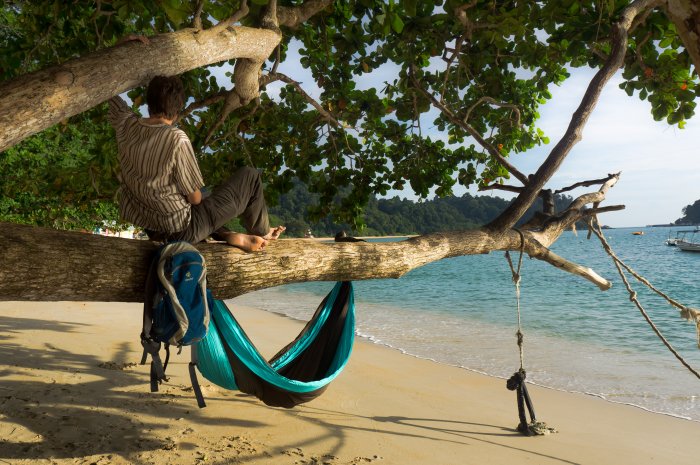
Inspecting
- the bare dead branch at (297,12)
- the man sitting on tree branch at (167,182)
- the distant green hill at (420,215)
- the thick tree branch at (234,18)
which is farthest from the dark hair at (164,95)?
the distant green hill at (420,215)

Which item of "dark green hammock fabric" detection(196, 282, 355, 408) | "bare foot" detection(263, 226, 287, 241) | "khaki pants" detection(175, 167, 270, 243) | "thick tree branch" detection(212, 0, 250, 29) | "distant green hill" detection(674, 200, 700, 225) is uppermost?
"distant green hill" detection(674, 200, 700, 225)

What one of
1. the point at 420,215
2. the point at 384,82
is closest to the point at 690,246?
the point at 420,215

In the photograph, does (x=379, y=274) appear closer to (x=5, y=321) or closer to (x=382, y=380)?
(x=382, y=380)

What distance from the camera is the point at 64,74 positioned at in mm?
1618

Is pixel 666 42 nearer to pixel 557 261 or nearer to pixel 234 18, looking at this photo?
pixel 557 261

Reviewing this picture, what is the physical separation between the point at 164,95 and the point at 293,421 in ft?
8.43

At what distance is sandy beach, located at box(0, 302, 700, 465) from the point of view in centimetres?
306

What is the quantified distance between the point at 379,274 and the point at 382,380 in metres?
3.14

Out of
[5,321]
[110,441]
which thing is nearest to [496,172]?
[110,441]

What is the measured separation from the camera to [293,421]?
3.73 meters

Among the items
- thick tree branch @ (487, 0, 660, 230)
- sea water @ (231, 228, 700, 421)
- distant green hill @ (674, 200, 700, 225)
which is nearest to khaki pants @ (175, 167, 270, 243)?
thick tree branch @ (487, 0, 660, 230)

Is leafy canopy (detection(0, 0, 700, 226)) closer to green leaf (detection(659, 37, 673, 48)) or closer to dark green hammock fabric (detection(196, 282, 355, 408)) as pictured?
green leaf (detection(659, 37, 673, 48))

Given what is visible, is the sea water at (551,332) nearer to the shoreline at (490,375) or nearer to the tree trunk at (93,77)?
the shoreline at (490,375)

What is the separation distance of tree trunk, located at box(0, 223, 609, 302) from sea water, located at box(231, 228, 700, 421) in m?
3.50
